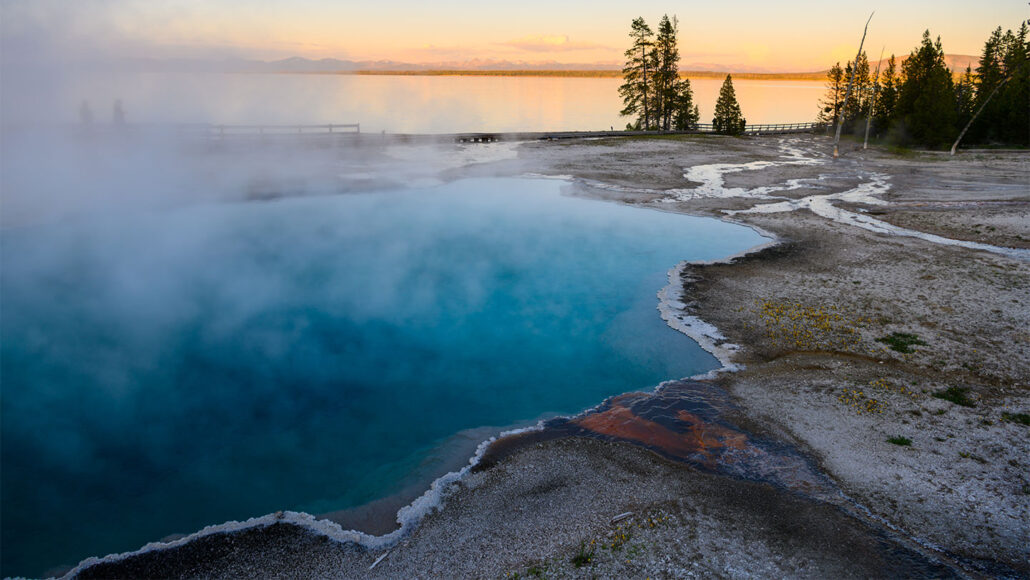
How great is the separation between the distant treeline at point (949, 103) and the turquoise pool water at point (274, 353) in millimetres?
36434

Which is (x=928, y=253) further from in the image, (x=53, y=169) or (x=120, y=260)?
(x=53, y=169)

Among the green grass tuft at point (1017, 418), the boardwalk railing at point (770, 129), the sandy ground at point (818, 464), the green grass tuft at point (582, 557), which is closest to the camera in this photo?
the green grass tuft at point (582, 557)

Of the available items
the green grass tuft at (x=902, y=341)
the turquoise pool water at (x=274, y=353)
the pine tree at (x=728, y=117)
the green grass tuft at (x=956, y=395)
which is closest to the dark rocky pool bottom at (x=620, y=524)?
the turquoise pool water at (x=274, y=353)

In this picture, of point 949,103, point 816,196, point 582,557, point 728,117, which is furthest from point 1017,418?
point 728,117

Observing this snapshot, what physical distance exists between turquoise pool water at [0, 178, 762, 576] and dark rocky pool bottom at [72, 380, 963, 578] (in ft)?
3.10

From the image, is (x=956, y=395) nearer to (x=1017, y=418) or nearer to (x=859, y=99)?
(x=1017, y=418)

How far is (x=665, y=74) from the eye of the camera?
184 ft

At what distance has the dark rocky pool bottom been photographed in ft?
18.9

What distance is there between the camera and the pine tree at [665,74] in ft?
179

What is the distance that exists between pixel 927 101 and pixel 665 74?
21428 mm

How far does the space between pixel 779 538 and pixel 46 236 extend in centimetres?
1925

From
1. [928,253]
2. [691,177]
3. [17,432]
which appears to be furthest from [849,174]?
[17,432]

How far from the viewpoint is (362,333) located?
11969 mm

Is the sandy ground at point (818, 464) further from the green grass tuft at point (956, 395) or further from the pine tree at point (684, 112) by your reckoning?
the pine tree at point (684, 112)
